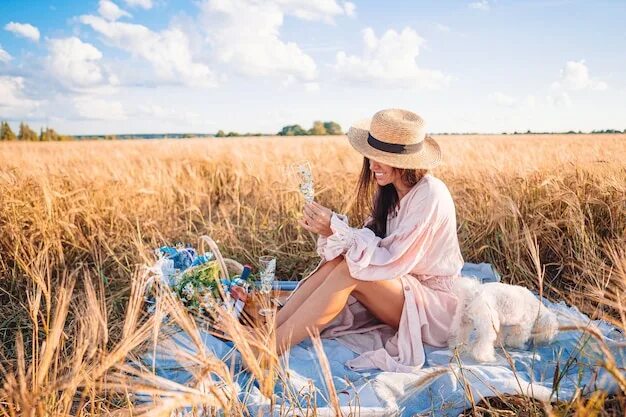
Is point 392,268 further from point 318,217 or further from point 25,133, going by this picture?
point 25,133

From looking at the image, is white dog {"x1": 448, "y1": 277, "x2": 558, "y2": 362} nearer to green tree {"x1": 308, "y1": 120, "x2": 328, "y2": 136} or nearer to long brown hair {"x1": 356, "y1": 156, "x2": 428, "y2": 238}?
long brown hair {"x1": 356, "y1": 156, "x2": 428, "y2": 238}

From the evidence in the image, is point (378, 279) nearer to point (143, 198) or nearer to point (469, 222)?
point (469, 222)

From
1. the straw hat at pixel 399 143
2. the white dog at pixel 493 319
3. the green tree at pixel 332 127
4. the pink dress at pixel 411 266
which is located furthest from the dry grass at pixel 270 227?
the green tree at pixel 332 127

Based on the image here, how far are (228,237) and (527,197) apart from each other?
2.09 m

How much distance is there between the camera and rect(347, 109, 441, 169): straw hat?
226 centimetres

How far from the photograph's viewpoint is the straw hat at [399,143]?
89.0 inches

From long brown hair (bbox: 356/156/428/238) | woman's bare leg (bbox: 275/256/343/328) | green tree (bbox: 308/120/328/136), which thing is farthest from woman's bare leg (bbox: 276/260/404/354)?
green tree (bbox: 308/120/328/136)

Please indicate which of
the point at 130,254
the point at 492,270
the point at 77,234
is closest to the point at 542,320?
the point at 492,270

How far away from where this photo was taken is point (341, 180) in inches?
165

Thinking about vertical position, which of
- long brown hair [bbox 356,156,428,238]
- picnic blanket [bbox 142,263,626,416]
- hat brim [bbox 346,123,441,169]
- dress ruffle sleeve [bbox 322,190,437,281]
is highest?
hat brim [bbox 346,123,441,169]

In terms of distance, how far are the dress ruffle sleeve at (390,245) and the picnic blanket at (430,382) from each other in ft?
1.30

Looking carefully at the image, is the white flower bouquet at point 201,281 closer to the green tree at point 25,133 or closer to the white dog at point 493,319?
the white dog at point 493,319

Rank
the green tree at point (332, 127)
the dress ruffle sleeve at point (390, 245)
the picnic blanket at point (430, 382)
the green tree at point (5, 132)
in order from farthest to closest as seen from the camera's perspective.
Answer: the green tree at point (332, 127) → the green tree at point (5, 132) → the dress ruffle sleeve at point (390, 245) → the picnic blanket at point (430, 382)

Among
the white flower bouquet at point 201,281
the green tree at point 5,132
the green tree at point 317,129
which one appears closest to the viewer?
the white flower bouquet at point 201,281
